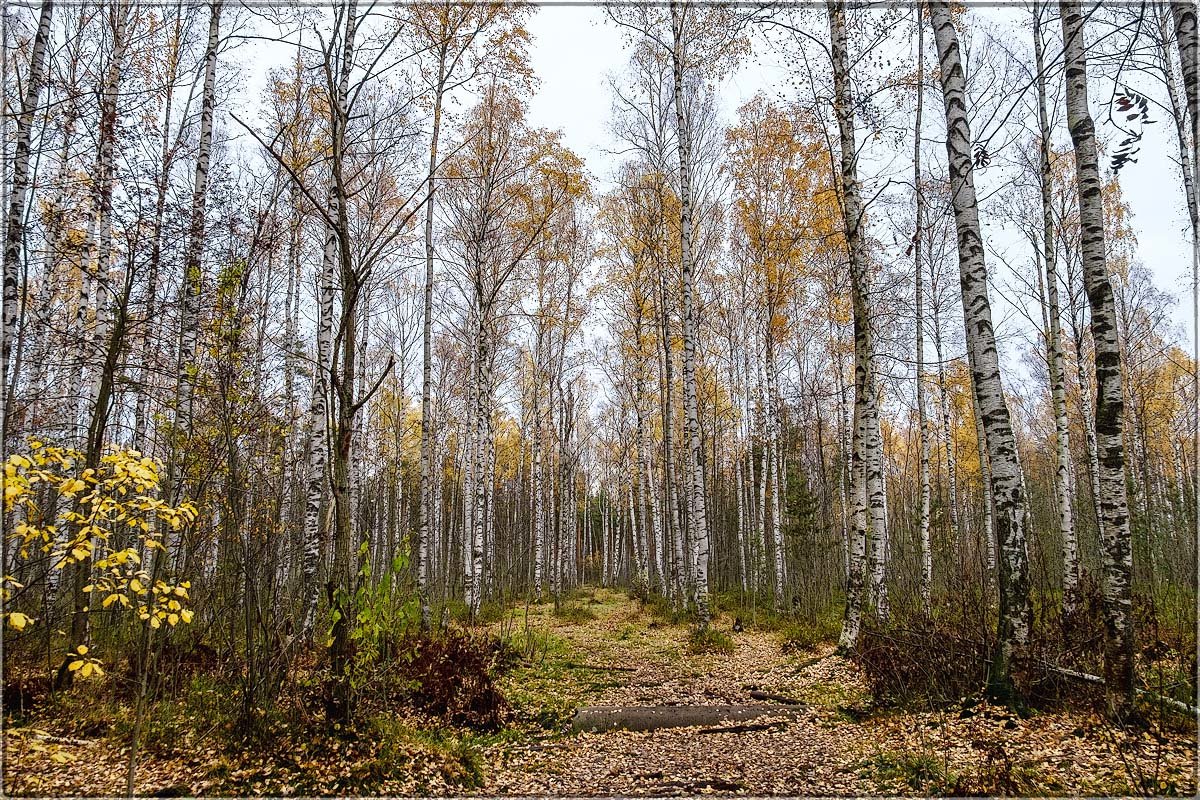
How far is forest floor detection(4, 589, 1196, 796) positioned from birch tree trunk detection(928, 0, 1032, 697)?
2.34ft

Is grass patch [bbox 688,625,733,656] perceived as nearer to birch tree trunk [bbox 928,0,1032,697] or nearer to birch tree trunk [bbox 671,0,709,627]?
birch tree trunk [bbox 671,0,709,627]

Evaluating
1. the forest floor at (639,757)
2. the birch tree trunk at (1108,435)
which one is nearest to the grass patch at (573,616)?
the forest floor at (639,757)

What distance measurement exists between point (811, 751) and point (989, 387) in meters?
3.77

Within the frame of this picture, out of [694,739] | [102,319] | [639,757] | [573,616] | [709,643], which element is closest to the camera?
[639,757]

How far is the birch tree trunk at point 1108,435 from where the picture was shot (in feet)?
15.0

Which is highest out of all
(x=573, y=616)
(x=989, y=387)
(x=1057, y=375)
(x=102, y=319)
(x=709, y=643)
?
(x=102, y=319)

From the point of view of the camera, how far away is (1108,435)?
4680 millimetres

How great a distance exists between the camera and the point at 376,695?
532cm

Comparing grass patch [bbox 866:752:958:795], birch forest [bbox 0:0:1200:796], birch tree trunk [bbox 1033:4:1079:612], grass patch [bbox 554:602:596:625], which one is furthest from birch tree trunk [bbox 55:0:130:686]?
birch tree trunk [bbox 1033:4:1079:612]

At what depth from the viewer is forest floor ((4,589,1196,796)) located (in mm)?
3938

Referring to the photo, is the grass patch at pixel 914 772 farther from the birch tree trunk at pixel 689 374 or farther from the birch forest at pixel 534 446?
the birch tree trunk at pixel 689 374

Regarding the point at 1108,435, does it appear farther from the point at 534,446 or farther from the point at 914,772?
the point at 534,446

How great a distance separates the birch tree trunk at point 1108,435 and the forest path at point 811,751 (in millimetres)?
625

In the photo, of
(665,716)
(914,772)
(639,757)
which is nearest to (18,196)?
(639,757)
